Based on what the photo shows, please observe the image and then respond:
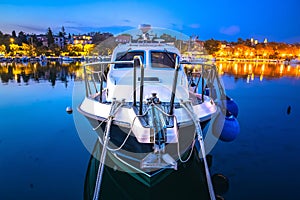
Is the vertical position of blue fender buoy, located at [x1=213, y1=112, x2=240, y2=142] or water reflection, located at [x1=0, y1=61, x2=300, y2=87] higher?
water reflection, located at [x1=0, y1=61, x2=300, y2=87]

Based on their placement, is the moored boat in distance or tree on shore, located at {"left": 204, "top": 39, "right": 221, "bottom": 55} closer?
the moored boat in distance

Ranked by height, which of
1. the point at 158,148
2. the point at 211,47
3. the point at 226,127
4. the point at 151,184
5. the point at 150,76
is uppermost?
the point at 211,47

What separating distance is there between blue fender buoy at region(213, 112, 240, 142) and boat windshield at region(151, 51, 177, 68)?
211 cm

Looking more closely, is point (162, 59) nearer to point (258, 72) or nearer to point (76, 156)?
point (76, 156)

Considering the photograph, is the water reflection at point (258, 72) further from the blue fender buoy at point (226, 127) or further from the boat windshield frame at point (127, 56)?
the boat windshield frame at point (127, 56)

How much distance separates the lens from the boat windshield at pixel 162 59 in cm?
664

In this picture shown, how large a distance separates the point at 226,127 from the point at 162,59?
8.88ft

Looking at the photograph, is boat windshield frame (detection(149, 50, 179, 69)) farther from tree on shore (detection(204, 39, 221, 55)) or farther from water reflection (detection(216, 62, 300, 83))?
tree on shore (detection(204, 39, 221, 55))

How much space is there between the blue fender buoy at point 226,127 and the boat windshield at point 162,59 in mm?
2113

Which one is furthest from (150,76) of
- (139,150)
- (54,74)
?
(54,74)

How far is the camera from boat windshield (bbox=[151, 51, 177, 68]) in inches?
261

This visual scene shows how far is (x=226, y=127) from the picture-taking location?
6.58m

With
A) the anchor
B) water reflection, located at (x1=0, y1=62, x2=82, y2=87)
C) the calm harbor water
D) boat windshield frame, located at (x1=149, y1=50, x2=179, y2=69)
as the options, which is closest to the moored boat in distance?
the anchor

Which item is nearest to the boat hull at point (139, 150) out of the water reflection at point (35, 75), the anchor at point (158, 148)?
the anchor at point (158, 148)
